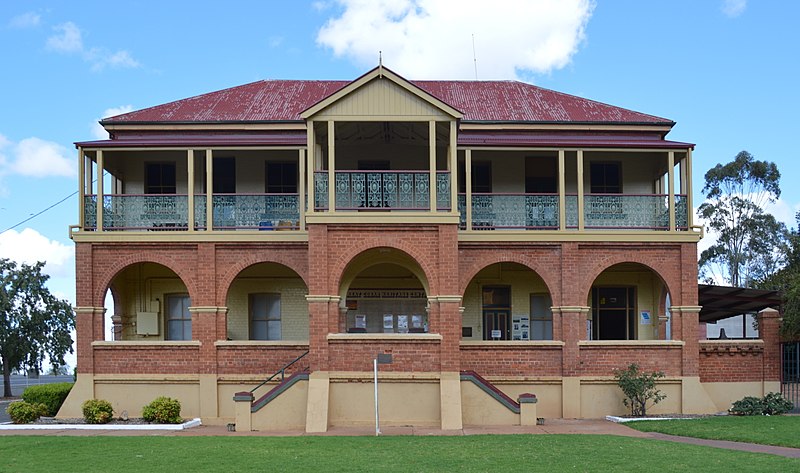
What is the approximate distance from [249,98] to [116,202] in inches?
244

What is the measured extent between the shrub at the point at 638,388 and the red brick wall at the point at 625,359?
0.25 m

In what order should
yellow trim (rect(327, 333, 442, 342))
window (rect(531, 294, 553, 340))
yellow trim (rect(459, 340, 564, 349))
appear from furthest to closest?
window (rect(531, 294, 553, 340)) < yellow trim (rect(459, 340, 564, 349)) < yellow trim (rect(327, 333, 442, 342))

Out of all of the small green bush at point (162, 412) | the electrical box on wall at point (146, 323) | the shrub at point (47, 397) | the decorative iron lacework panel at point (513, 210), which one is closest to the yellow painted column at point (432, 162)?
the decorative iron lacework panel at point (513, 210)

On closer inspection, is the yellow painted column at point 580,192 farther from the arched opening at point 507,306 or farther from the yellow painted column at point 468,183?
the yellow painted column at point 468,183

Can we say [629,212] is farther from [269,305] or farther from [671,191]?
[269,305]

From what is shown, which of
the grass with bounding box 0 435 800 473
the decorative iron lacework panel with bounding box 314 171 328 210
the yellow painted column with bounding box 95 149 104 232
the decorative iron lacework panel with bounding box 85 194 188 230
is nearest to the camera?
the grass with bounding box 0 435 800 473

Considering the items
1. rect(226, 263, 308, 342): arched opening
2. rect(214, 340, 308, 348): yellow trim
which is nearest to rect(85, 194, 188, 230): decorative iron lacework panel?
rect(226, 263, 308, 342): arched opening

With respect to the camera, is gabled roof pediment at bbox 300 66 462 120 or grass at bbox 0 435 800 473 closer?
grass at bbox 0 435 800 473

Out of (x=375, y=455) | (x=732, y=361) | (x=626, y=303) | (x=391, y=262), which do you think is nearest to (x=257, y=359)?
(x=391, y=262)

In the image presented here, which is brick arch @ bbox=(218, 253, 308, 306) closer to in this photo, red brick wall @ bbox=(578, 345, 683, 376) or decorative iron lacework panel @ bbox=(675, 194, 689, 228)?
red brick wall @ bbox=(578, 345, 683, 376)

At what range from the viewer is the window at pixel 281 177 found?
992 inches

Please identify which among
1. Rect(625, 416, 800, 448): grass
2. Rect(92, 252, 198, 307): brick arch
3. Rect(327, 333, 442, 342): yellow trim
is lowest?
Rect(625, 416, 800, 448): grass

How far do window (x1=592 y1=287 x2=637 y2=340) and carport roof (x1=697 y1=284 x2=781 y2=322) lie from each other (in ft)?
6.32

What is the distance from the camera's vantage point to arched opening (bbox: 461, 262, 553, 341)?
2480 cm
